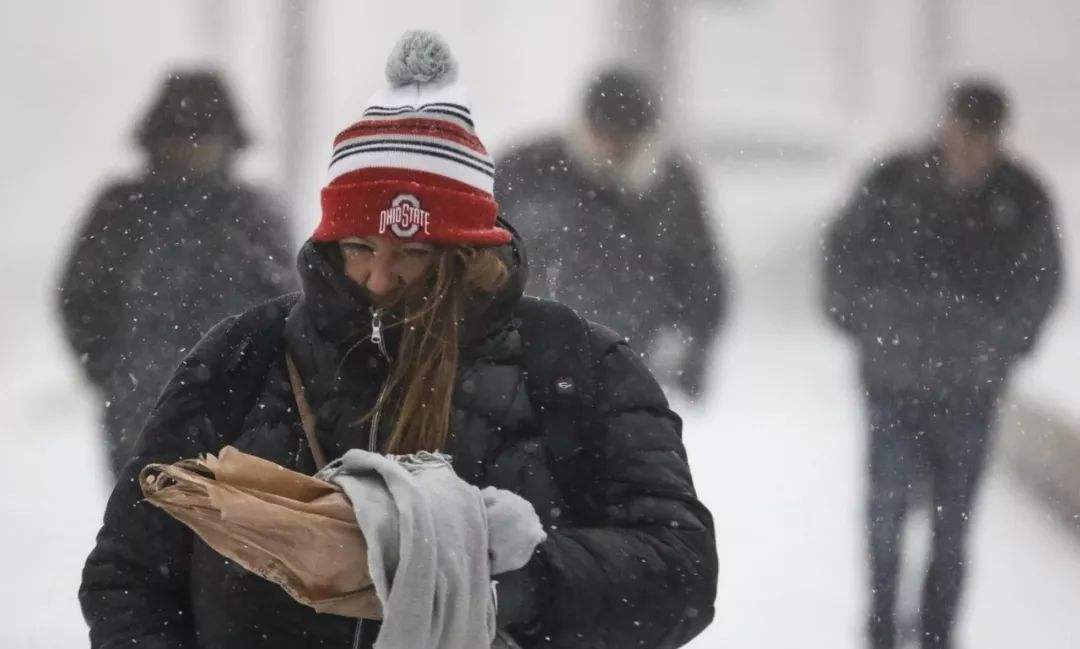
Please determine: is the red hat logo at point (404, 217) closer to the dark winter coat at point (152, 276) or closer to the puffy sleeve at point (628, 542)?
the puffy sleeve at point (628, 542)

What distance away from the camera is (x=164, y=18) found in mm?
6945

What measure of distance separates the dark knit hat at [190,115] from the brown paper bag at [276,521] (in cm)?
262

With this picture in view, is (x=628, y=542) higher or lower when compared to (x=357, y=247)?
lower

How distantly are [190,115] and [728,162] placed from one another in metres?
4.89

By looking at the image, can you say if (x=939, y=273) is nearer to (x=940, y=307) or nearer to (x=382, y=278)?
(x=940, y=307)

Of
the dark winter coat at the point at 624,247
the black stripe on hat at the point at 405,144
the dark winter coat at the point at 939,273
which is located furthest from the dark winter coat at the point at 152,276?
the black stripe on hat at the point at 405,144

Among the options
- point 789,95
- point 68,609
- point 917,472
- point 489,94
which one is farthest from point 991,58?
point 68,609

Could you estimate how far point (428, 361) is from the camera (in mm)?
1445

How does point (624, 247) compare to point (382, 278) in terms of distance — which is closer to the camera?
point (382, 278)

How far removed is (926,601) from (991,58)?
487cm

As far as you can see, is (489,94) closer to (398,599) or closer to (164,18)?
(164,18)

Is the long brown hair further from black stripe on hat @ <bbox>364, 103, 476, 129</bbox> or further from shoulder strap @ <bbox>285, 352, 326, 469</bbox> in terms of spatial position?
black stripe on hat @ <bbox>364, 103, 476, 129</bbox>

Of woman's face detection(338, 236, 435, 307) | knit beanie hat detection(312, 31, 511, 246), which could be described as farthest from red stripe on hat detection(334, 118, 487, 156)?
woman's face detection(338, 236, 435, 307)

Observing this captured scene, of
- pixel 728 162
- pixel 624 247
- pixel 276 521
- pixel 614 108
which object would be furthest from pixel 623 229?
pixel 728 162
